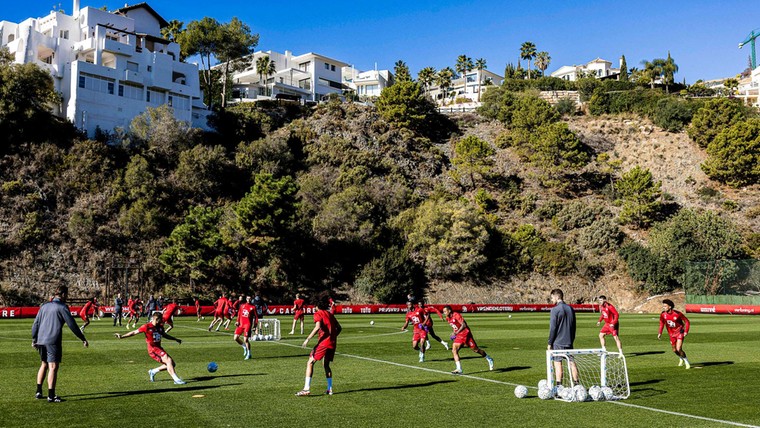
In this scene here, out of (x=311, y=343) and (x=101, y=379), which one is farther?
(x=311, y=343)

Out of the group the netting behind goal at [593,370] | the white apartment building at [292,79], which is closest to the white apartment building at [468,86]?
the white apartment building at [292,79]

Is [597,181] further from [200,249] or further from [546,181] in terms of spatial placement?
[200,249]

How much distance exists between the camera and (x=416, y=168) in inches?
3725

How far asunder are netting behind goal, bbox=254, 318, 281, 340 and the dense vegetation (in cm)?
3121

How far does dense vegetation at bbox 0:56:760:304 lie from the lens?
6550cm

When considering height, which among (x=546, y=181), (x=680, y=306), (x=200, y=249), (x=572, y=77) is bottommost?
(x=680, y=306)

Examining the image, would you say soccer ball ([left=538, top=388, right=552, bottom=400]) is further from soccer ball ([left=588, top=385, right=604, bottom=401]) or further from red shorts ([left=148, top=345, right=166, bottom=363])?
red shorts ([left=148, top=345, right=166, bottom=363])

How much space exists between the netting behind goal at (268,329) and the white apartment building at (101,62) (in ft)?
175

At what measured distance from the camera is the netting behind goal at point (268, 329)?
28.8m

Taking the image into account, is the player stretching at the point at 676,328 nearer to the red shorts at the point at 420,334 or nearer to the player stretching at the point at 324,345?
the red shorts at the point at 420,334

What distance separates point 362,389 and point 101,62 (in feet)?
238

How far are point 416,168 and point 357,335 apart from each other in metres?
64.2

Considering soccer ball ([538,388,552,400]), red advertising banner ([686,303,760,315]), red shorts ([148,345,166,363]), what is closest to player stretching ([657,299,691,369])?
soccer ball ([538,388,552,400])

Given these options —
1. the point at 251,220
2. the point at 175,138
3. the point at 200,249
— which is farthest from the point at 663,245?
the point at 175,138
